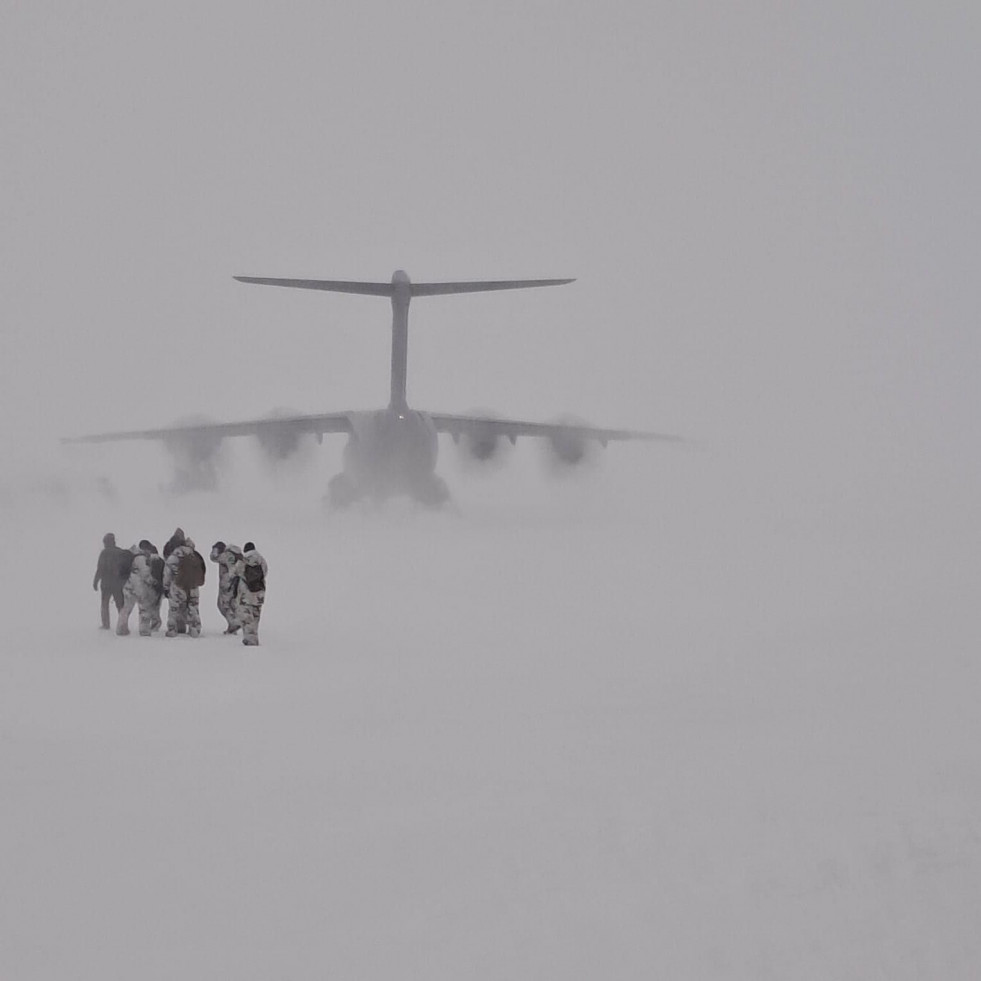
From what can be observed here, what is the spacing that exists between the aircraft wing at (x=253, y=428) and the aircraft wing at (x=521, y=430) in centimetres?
309

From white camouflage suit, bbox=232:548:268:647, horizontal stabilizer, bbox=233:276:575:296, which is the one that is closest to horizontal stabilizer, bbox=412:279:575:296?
horizontal stabilizer, bbox=233:276:575:296

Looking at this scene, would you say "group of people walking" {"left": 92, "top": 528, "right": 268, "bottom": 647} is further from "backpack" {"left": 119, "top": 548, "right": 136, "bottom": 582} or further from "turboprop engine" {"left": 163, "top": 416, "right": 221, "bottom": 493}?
"turboprop engine" {"left": 163, "top": 416, "right": 221, "bottom": 493}

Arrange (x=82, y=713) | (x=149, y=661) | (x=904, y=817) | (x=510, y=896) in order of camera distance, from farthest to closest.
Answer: (x=149, y=661) < (x=82, y=713) < (x=904, y=817) < (x=510, y=896)

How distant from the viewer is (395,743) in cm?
1112

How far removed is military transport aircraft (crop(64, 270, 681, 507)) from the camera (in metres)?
37.2

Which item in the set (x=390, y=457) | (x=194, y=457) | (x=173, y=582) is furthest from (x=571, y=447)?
(x=173, y=582)

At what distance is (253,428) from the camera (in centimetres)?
4012

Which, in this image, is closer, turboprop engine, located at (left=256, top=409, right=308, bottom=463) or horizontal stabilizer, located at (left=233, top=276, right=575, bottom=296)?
horizontal stabilizer, located at (left=233, top=276, right=575, bottom=296)

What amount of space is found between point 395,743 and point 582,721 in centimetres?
191

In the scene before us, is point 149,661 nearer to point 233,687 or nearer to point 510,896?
point 233,687

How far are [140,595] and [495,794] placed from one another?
873 cm

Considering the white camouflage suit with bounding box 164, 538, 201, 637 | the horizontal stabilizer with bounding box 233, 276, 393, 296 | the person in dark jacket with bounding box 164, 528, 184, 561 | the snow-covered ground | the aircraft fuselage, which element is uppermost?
the horizontal stabilizer with bounding box 233, 276, 393, 296

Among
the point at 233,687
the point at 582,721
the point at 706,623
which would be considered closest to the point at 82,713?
the point at 233,687

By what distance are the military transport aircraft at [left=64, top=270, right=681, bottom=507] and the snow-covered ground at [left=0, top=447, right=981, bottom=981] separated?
1649cm
